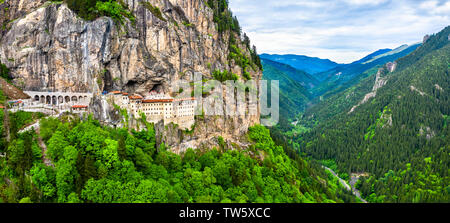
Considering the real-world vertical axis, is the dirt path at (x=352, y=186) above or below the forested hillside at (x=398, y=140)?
below

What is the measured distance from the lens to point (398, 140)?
134 metres

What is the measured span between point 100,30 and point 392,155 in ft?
402

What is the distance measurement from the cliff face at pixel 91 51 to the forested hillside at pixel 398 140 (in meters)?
74.0

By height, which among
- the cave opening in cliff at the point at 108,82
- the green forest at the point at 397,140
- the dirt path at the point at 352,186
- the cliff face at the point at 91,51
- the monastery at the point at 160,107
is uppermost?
the cliff face at the point at 91,51

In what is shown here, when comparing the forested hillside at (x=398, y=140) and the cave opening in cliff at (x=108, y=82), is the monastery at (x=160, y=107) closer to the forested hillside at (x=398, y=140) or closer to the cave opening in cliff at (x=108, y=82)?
the cave opening in cliff at (x=108, y=82)

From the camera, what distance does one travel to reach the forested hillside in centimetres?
9906

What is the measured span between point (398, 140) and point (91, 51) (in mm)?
135330

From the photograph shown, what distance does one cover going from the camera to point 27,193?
3809 cm

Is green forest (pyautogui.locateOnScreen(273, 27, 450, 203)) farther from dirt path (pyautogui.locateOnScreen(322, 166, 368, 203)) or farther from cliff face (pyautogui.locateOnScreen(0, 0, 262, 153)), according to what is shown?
cliff face (pyautogui.locateOnScreen(0, 0, 262, 153))

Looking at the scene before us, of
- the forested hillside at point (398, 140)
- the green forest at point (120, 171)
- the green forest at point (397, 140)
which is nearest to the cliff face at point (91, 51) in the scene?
the green forest at point (120, 171)

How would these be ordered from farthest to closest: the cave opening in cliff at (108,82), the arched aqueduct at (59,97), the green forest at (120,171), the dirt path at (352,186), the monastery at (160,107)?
the dirt path at (352,186) → the cave opening in cliff at (108,82) → the arched aqueduct at (59,97) → the monastery at (160,107) → the green forest at (120,171)

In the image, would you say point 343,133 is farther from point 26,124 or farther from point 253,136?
point 26,124

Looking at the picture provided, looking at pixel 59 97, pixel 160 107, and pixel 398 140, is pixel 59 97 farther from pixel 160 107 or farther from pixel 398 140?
pixel 398 140

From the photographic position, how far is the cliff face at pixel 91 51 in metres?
62.8
